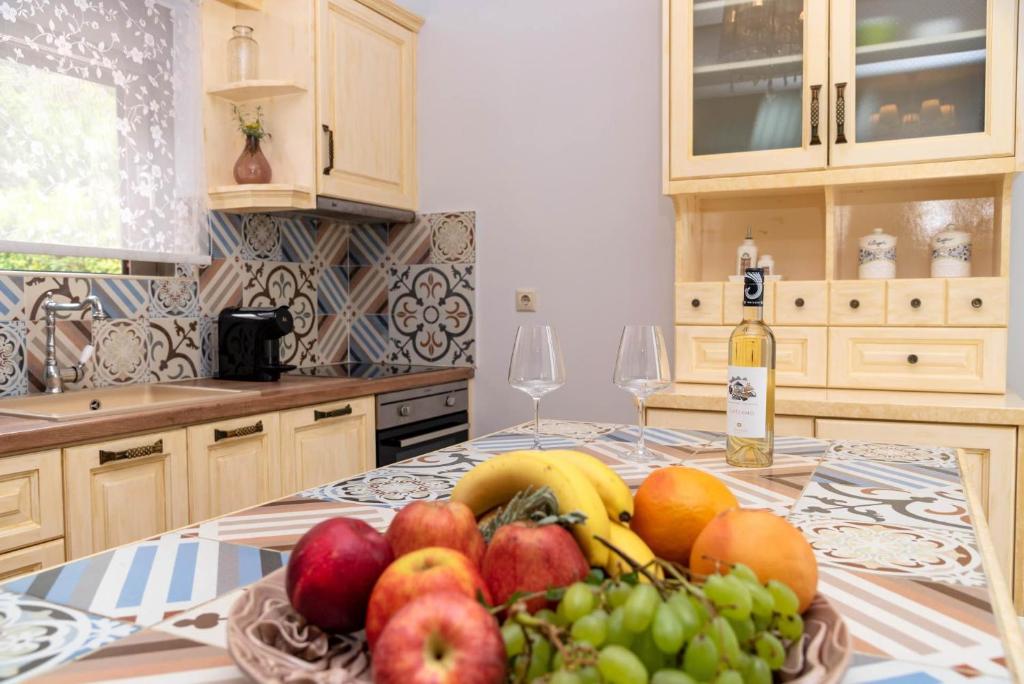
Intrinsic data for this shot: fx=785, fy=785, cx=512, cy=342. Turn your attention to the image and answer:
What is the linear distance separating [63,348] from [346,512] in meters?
1.68

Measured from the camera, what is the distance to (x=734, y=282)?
2574 millimetres

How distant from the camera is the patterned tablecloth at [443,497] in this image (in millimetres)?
638

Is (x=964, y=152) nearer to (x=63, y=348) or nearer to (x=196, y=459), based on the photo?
(x=196, y=459)

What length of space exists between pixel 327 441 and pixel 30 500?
3.25 feet

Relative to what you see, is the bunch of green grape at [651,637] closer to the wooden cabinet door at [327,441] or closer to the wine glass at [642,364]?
the wine glass at [642,364]

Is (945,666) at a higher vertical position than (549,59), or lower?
lower

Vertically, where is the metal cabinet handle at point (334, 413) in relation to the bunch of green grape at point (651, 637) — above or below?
below

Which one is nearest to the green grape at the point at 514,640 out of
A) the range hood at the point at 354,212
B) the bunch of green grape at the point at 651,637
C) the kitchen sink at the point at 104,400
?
the bunch of green grape at the point at 651,637

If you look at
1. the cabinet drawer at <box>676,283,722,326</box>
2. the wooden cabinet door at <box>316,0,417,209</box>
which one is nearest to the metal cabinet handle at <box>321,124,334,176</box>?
the wooden cabinet door at <box>316,0,417,209</box>

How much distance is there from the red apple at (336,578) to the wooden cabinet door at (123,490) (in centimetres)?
145

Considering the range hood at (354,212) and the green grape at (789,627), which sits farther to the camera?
the range hood at (354,212)

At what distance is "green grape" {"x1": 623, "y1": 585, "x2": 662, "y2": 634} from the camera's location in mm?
471

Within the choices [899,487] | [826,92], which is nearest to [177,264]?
[826,92]

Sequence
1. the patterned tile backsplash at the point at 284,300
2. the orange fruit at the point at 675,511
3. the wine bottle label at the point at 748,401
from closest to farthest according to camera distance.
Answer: the orange fruit at the point at 675,511
the wine bottle label at the point at 748,401
the patterned tile backsplash at the point at 284,300
